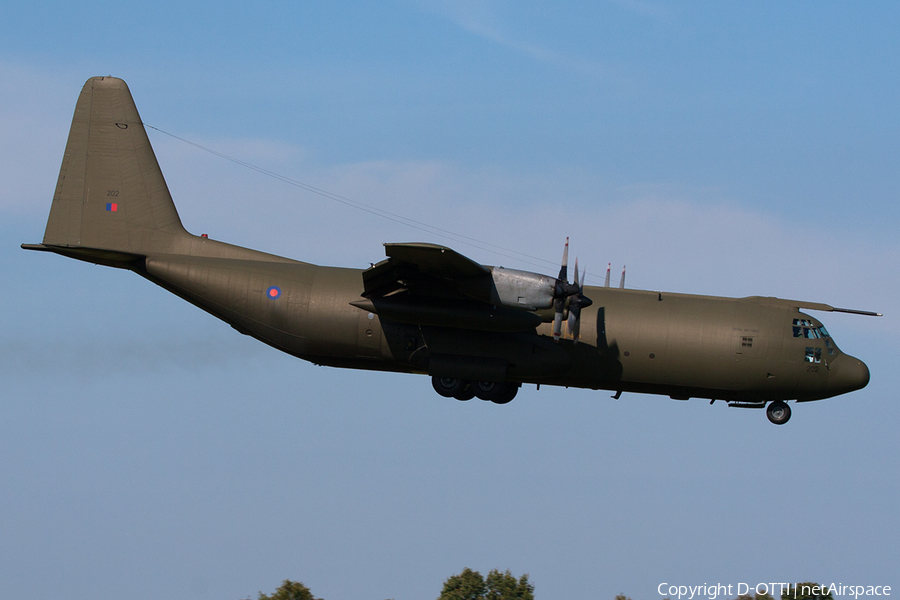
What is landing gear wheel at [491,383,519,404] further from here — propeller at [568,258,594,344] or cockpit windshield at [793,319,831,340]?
cockpit windshield at [793,319,831,340]

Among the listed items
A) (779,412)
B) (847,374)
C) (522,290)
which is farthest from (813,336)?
(522,290)

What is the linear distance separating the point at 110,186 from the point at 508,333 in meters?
11.2

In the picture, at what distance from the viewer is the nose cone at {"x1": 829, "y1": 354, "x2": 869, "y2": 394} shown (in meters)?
24.8

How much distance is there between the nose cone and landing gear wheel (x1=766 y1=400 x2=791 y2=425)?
1262 mm

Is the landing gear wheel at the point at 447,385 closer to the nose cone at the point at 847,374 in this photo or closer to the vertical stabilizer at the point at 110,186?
the vertical stabilizer at the point at 110,186

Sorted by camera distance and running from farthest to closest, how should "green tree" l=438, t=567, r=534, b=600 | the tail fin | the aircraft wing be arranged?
"green tree" l=438, t=567, r=534, b=600
the tail fin
the aircraft wing

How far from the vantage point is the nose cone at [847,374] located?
24.8m

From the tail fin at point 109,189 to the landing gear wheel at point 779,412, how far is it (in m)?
15.8

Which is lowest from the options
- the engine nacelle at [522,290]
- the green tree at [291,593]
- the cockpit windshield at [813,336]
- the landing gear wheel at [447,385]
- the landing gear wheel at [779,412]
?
the green tree at [291,593]

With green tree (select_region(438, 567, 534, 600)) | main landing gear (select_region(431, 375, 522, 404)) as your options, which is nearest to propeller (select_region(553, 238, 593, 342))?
main landing gear (select_region(431, 375, 522, 404))

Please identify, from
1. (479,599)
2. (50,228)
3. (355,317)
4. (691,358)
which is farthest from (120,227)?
(479,599)

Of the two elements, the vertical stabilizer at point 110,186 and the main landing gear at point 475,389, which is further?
the vertical stabilizer at point 110,186

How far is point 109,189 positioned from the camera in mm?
26344

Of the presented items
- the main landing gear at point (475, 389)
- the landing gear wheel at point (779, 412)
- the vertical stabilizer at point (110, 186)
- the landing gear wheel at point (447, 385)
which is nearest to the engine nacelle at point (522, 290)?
the main landing gear at point (475, 389)
